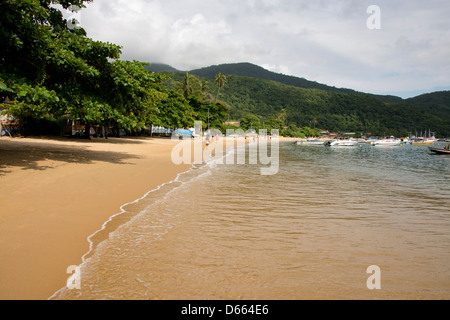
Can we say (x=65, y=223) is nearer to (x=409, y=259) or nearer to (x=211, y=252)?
(x=211, y=252)

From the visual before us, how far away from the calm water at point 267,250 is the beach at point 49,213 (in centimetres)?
37

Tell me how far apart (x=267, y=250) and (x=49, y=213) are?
4.89 m

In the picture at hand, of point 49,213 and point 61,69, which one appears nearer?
point 49,213

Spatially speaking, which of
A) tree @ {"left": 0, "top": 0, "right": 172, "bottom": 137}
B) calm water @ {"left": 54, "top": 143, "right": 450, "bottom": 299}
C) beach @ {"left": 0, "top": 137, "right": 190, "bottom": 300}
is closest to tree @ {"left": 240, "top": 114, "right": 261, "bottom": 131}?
tree @ {"left": 0, "top": 0, "right": 172, "bottom": 137}

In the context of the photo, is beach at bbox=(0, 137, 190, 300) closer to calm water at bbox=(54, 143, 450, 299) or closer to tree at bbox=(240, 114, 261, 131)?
calm water at bbox=(54, 143, 450, 299)

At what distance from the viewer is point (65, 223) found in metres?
6.17

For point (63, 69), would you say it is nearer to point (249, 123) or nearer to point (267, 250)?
point (267, 250)

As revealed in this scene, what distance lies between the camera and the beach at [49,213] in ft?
13.1

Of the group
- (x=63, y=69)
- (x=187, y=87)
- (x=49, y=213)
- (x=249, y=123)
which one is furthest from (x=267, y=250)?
(x=249, y=123)

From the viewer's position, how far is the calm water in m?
3.87

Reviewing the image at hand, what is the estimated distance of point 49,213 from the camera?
6.70 m

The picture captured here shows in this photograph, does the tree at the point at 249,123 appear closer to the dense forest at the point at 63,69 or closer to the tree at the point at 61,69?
the dense forest at the point at 63,69

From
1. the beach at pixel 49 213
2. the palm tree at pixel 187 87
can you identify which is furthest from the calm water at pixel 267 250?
the palm tree at pixel 187 87

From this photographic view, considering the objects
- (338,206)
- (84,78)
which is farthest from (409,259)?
(84,78)
